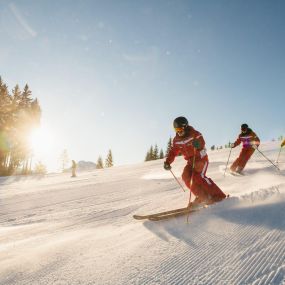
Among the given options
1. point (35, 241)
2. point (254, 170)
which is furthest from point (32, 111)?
point (35, 241)

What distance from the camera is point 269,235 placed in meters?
3.31

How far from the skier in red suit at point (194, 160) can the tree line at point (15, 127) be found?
39.4 m

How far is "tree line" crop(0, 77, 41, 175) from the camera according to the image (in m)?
42.1

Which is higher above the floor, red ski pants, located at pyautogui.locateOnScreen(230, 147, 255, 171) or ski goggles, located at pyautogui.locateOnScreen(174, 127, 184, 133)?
ski goggles, located at pyautogui.locateOnScreen(174, 127, 184, 133)

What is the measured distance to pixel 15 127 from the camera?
4400 cm

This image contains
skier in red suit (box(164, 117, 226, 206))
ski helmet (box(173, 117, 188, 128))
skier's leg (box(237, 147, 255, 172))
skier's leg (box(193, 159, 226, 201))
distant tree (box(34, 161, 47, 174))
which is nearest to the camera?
skier's leg (box(193, 159, 226, 201))

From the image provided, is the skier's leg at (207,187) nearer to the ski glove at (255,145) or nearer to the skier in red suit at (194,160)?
the skier in red suit at (194,160)

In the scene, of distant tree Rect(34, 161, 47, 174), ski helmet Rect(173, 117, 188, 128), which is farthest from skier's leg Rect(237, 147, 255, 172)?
distant tree Rect(34, 161, 47, 174)

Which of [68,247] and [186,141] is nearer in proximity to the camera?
[68,247]

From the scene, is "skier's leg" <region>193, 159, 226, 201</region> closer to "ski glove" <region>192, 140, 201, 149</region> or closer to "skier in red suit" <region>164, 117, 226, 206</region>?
"skier in red suit" <region>164, 117, 226, 206</region>

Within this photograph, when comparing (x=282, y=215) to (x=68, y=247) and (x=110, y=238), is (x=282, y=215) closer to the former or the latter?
(x=110, y=238)

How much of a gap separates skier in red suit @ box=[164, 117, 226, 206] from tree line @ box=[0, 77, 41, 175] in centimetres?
3936

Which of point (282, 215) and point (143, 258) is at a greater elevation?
point (282, 215)

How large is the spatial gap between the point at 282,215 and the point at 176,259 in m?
1.84
